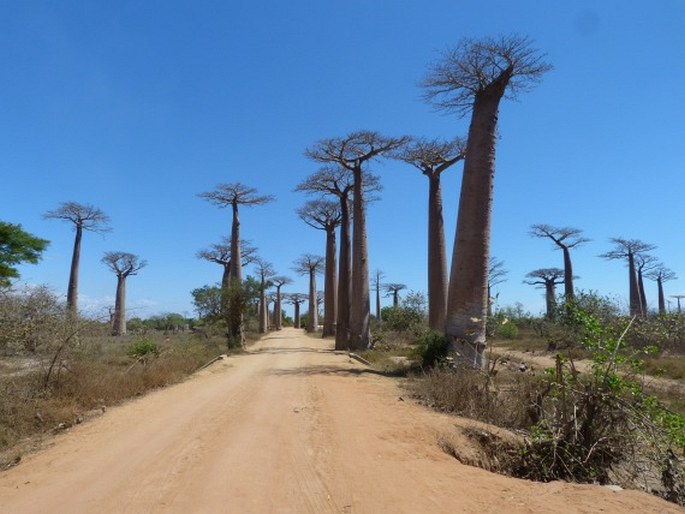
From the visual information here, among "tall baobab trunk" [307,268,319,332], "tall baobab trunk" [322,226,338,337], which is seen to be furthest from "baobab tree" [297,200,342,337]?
"tall baobab trunk" [307,268,319,332]

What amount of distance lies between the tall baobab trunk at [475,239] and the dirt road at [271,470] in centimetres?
403

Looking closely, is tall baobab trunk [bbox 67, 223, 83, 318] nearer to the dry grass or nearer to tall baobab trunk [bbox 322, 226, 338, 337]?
tall baobab trunk [bbox 322, 226, 338, 337]

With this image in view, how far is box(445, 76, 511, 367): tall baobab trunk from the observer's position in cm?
1123

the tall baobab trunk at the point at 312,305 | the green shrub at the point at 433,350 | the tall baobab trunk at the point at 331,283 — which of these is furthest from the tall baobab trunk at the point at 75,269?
the green shrub at the point at 433,350

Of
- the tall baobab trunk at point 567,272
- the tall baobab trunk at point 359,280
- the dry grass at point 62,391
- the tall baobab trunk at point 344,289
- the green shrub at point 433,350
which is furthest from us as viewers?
the tall baobab trunk at point 567,272

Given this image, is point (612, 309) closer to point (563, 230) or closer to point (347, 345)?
point (347, 345)

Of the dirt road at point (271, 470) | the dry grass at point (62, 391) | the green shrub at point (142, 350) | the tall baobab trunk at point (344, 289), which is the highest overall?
the tall baobab trunk at point (344, 289)

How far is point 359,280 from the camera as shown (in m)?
19.4

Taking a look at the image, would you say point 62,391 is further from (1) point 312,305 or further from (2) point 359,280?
(1) point 312,305

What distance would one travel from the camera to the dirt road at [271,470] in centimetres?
367

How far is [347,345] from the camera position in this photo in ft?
70.8

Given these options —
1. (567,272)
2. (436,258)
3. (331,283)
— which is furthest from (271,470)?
(567,272)

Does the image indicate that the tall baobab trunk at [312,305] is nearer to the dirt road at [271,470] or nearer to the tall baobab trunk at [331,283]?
the tall baobab trunk at [331,283]

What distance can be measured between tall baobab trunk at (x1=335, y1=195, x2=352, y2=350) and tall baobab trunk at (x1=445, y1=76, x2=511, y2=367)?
10.4 metres
